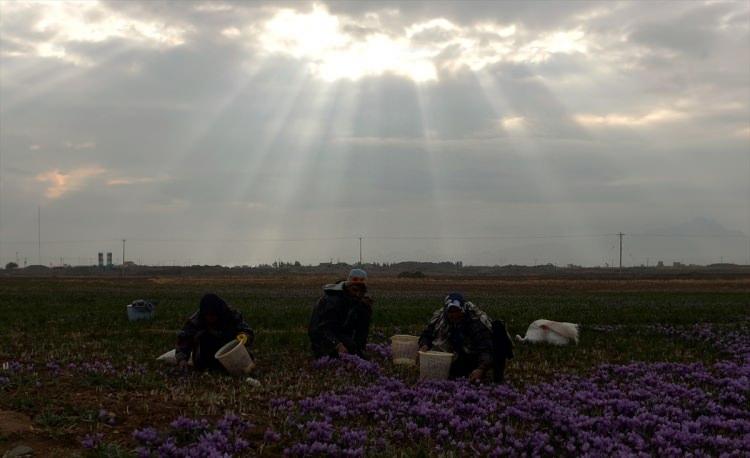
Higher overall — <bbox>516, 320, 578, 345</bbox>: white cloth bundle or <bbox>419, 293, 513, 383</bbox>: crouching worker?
<bbox>419, 293, 513, 383</bbox>: crouching worker

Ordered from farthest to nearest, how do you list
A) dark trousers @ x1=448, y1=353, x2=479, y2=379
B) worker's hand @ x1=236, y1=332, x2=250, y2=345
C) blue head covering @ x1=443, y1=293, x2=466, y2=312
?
worker's hand @ x1=236, y1=332, x2=250, y2=345 < dark trousers @ x1=448, y1=353, x2=479, y2=379 < blue head covering @ x1=443, y1=293, x2=466, y2=312

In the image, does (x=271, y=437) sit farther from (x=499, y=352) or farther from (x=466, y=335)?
(x=466, y=335)

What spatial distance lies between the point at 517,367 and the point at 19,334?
1466cm

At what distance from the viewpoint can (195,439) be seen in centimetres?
779

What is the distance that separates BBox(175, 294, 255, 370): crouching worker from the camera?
12195 mm

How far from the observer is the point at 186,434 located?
791 centimetres

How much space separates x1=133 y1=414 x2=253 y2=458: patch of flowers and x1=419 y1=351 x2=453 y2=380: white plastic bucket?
4.05 metres

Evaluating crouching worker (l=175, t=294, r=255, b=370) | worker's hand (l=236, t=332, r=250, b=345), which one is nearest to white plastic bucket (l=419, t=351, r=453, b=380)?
worker's hand (l=236, t=332, r=250, b=345)

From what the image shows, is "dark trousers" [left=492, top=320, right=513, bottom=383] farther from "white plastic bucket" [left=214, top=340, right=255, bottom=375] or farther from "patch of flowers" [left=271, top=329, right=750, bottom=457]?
"white plastic bucket" [left=214, top=340, right=255, bottom=375]

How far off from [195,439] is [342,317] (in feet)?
20.3

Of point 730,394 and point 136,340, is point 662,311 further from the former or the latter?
point 136,340

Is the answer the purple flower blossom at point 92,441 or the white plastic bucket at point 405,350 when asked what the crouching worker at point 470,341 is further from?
the purple flower blossom at point 92,441

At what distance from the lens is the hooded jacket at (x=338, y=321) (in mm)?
13523

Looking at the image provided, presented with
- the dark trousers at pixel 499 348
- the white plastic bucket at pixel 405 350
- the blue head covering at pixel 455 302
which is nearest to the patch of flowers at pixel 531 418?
the dark trousers at pixel 499 348
